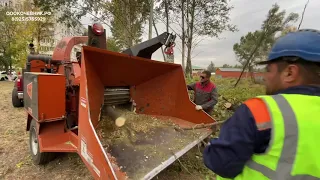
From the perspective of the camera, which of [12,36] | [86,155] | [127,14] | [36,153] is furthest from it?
[12,36]

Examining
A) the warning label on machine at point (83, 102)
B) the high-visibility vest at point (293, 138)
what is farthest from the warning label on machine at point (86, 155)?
the high-visibility vest at point (293, 138)

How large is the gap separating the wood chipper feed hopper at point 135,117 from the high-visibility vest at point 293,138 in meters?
1.47

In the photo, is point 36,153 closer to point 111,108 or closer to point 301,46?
point 111,108

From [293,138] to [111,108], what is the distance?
294 centimetres

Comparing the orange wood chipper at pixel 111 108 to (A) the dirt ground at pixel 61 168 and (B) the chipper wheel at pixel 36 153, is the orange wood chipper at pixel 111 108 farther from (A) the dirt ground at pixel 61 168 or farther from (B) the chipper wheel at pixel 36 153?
(A) the dirt ground at pixel 61 168

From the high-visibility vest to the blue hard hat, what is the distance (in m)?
0.18

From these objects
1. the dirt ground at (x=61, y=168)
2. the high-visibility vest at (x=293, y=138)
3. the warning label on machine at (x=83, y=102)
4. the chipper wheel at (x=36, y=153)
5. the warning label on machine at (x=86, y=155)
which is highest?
the high-visibility vest at (x=293, y=138)

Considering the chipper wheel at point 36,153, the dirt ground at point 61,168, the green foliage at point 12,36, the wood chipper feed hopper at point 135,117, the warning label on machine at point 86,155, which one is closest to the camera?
the warning label on machine at point 86,155

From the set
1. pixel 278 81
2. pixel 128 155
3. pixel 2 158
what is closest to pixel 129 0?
pixel 2 158

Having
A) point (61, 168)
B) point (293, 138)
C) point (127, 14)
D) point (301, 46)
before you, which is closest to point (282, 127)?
point (293, 138)

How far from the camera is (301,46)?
96 centimetres

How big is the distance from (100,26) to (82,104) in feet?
5.64

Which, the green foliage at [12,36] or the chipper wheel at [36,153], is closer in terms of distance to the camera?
the chipper wheel at [36,153]

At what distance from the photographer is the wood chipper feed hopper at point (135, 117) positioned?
2377 mm
